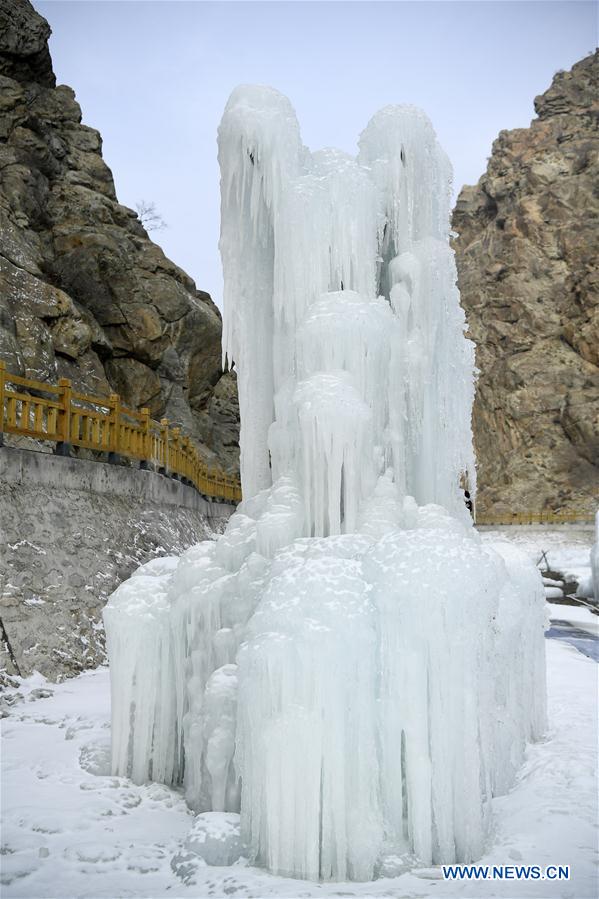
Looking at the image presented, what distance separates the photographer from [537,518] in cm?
4075

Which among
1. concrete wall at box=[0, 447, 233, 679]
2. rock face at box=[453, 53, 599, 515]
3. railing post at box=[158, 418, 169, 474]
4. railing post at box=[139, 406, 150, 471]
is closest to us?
concrete wall at box=[0, 447, 233, 679]

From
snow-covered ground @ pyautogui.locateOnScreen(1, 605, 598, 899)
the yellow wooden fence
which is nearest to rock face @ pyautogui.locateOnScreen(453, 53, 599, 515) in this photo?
the yellow wooden fence

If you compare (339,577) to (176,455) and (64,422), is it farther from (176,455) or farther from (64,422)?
(176,455)

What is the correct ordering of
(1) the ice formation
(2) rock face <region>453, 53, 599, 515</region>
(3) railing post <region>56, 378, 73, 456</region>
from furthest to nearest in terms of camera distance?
1. (2) rock face <region>453, 53, 599, 515</region>
2. (3) railing post <region>56, 378, 73, 456</region>
3. (1) the ice formation

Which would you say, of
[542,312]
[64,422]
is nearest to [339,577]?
[64,422]

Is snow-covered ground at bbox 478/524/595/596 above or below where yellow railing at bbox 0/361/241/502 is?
below

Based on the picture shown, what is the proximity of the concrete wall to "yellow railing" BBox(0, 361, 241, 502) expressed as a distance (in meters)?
0.40

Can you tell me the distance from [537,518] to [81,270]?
29564 millimetres

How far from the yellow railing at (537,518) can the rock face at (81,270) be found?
62.5 feet

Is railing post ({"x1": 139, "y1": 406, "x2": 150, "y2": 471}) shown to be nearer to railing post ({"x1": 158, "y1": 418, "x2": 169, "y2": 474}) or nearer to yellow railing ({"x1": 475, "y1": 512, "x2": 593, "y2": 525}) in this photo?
railing post ({"x1": 158, "y1": 418, "x2": 169, "y2": 474})

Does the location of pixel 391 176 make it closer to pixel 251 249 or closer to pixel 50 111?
pixel 251 249

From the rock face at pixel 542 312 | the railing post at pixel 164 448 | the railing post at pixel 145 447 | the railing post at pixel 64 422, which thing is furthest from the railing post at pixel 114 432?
the rock face at pixel 542 312

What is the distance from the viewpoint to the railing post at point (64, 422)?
34.8ft

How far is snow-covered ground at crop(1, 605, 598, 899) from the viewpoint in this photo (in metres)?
4.03
